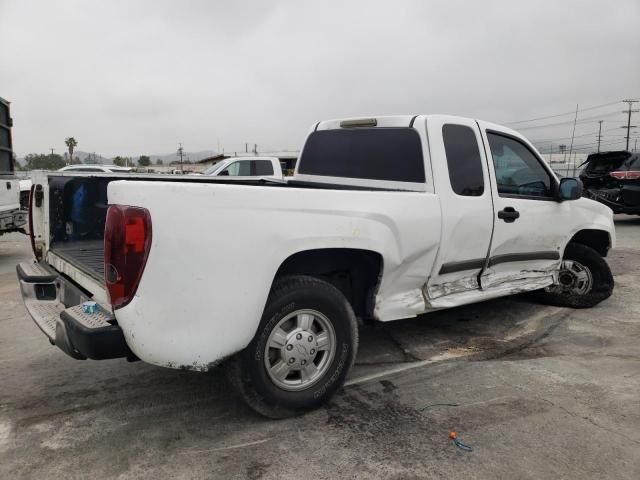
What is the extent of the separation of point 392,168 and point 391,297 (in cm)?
106

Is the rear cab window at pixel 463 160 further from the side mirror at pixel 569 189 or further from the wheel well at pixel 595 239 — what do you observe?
the wheel well at pixel 595 239

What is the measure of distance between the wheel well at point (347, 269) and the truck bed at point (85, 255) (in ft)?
3.85

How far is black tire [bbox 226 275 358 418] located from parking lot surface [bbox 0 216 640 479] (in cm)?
14

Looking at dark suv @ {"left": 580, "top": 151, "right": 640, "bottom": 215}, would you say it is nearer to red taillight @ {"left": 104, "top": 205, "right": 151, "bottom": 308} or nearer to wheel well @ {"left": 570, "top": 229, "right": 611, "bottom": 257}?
wheel well @ {"left": 570, "top": 229, "right": 611, "bottom": 257}

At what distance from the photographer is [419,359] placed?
418cm

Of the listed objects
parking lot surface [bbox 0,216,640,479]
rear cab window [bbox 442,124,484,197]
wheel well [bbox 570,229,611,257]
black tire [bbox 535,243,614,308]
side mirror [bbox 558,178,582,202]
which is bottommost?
parking lot surface [bbox 0,216,640,479]

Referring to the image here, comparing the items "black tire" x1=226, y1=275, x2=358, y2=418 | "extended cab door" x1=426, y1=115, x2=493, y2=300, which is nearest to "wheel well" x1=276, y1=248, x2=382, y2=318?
"black tire" x1=226, y1=275, x2=358, y2=418

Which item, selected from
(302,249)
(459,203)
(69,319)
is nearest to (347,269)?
(302,249)

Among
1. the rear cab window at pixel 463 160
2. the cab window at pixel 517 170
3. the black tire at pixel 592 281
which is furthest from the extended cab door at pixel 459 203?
the black tire at pixel 592 281

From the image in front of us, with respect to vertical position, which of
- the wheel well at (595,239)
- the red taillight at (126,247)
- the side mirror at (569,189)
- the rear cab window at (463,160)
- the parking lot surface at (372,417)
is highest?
the rear cab window at (463,160)

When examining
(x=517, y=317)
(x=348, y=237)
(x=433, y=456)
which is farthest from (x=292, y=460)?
(x=517, y=317)

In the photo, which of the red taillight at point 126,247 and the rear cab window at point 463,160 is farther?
the rear cab window at point 463,160

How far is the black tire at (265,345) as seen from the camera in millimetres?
2912

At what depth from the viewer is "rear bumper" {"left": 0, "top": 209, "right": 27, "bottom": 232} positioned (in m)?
8.21
